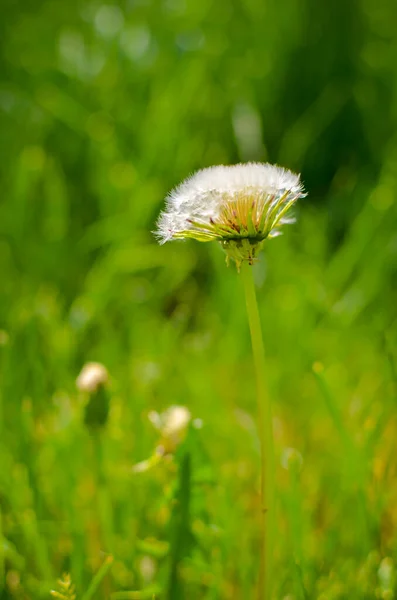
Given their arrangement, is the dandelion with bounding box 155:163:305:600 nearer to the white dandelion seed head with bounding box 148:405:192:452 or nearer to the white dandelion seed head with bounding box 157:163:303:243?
the white dandelion seed head with bounding box 157:163:303:243

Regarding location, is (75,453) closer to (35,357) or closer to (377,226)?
(35,357)

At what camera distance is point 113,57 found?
2.03 meters

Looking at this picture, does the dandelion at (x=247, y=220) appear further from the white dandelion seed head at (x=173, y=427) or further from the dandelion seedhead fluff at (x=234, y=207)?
the white dandelion seed head at (x=173, y=427)

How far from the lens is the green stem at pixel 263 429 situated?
578 millimetres

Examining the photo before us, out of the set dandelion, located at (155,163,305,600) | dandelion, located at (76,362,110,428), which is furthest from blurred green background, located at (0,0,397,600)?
dandelion, located at (155,163,305,600)

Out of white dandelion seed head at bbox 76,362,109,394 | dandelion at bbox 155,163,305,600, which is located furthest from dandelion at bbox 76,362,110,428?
dandelion at bbox 155,163,305,600

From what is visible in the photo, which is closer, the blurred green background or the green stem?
the green stem

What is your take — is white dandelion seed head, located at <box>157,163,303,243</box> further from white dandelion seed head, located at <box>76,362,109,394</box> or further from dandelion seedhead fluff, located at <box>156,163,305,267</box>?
white dandelion seed head, located at <box>76,362,109,394</box>

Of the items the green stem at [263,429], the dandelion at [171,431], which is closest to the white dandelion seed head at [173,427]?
the dandelion at [171,431]

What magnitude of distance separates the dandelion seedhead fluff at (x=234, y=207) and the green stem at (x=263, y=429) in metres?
0.03

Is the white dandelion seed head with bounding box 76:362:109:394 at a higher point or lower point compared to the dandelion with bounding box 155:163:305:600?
lower

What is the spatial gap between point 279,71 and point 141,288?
96cm

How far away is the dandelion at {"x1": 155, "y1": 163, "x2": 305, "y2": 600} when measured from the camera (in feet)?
1.88

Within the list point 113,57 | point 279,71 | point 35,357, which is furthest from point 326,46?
point 35,357
